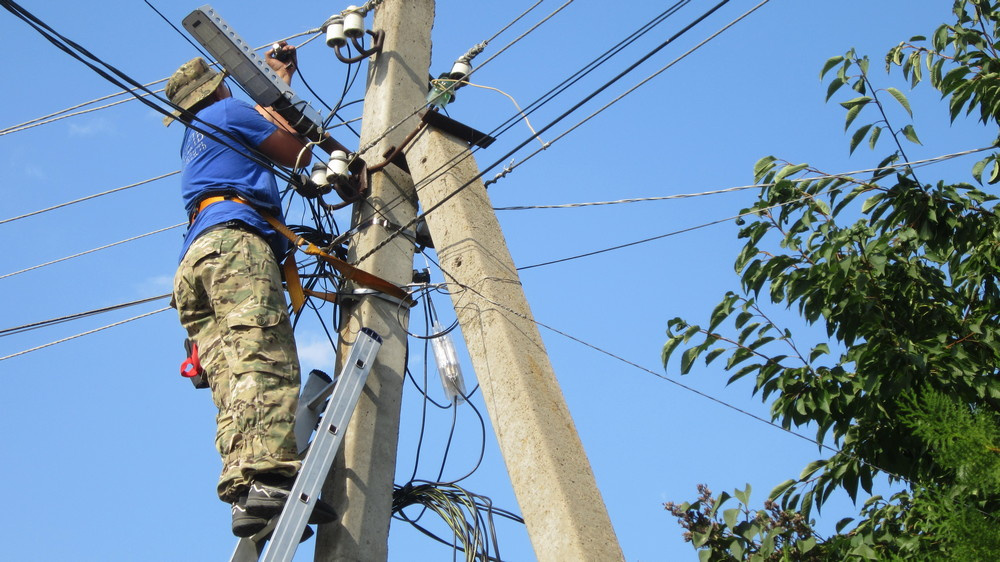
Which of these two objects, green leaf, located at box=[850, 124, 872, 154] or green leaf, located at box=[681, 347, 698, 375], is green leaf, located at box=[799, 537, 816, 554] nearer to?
green leaf, located at box=[681, 347, 698, 375]

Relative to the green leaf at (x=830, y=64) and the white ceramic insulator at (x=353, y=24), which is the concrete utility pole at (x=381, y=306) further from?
the green leaf at (x=830, y=64)

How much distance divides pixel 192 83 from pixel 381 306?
5.12 ft

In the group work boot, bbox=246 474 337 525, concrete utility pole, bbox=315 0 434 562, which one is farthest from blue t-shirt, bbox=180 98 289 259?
work boot, bbox=246 474 337 525

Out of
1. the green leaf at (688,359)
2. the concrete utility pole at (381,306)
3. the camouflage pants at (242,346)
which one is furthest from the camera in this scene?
the green leaf at (688,359)

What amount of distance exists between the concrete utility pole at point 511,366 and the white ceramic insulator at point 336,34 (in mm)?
1104

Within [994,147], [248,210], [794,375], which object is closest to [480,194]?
[248,210]

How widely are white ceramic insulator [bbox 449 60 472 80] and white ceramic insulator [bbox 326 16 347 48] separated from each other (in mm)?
646

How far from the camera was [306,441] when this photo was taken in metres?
4.79

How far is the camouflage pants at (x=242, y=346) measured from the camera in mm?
4289

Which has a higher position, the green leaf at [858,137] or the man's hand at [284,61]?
the man's hand at [284,61]

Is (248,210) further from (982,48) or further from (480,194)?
(982,48)

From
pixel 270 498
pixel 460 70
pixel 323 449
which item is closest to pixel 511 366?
pixel 323 449

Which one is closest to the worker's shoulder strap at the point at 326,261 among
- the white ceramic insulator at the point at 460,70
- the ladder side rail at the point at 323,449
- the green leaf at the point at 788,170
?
the ladder side rail at the point at 323,449

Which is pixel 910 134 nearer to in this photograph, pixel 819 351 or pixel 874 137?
pixel 874 137
